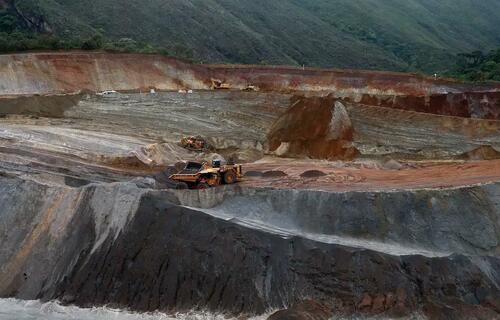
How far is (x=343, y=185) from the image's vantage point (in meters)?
22.7

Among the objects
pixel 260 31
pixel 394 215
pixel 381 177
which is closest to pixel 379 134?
pixel 381 177

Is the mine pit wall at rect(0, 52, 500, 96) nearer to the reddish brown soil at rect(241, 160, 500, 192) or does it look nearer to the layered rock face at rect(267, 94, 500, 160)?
the layered rock face at rect(267, 94, 500, 160)

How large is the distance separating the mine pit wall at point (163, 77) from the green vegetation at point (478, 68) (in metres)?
5.68

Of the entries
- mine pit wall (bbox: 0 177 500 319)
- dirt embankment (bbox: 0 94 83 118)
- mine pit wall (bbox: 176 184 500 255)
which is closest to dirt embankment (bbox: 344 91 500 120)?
mine pit wall (bbox: 176 184 500 255)

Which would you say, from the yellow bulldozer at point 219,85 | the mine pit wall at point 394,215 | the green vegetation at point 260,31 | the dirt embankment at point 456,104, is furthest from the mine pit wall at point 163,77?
the mine pit wall at point 394,215

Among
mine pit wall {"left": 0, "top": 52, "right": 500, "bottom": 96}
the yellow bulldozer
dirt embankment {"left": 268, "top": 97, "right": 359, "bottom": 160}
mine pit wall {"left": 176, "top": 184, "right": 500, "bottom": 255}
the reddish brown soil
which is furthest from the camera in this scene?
the yellow bulldozer

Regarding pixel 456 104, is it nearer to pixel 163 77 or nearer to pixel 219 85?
pixel 219 85

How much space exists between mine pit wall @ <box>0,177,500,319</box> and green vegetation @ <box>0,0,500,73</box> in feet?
66.9

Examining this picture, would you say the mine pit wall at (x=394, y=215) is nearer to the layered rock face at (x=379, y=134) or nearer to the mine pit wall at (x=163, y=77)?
the layered rock face at (x=379, y=134)

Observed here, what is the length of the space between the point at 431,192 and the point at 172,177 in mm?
8620

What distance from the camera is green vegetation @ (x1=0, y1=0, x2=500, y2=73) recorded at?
162ft

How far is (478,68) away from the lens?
49.2 metres

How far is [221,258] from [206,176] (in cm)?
552

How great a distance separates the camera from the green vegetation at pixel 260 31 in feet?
162
